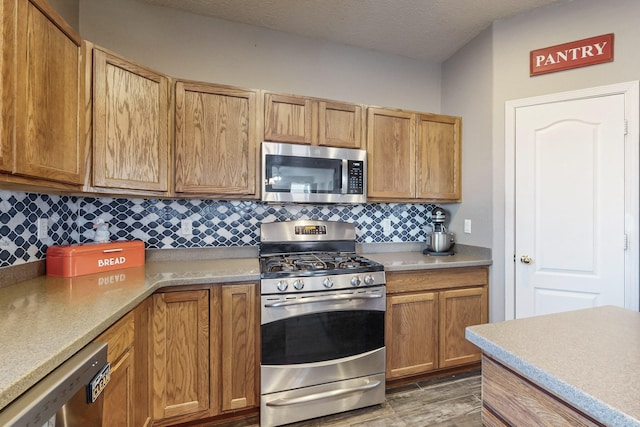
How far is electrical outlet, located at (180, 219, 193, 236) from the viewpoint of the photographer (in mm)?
2229

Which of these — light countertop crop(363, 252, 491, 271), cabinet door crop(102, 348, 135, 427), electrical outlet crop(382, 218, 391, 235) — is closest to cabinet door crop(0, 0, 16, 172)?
cabinet door crop(102, 348, 135, 427)

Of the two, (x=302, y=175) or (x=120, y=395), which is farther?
(x=302, y=175)

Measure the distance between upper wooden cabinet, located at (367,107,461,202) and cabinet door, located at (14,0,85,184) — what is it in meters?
1.88

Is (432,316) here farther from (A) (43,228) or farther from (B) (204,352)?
(A) (43,228)

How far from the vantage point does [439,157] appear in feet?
8.68

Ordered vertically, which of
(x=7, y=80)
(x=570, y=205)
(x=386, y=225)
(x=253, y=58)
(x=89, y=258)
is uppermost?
(x=253, y=58)

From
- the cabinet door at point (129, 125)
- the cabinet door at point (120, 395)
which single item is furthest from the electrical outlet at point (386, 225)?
the cabinet door at point (120, 395)

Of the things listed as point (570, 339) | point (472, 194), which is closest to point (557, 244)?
point (472, 194)

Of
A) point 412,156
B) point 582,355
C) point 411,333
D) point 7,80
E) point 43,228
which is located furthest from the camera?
point 412,156

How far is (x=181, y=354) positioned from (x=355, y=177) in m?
1.66

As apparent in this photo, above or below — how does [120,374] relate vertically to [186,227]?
below

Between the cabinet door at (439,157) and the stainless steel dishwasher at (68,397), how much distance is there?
2370 mm

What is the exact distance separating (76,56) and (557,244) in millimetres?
3209

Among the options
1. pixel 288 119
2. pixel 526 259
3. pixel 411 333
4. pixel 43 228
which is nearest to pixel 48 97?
pixel 43 228
